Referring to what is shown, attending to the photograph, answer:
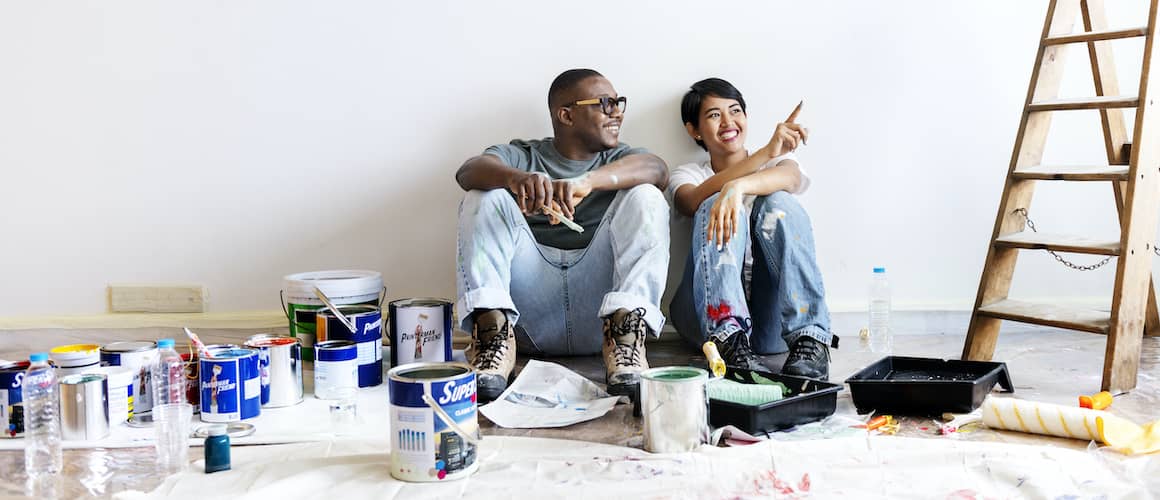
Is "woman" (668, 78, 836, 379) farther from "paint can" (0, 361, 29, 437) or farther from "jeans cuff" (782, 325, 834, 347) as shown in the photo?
"paint can" (0, 361, 29, 437)

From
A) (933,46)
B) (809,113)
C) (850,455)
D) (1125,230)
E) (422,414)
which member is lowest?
(850,455)

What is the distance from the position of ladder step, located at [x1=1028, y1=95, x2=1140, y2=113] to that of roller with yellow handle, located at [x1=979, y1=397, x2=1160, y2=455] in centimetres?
89

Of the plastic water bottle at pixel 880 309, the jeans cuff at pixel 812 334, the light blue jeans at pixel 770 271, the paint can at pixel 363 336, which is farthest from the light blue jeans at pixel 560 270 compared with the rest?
the plastic water bottle at pixel 880 309

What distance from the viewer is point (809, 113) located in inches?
120

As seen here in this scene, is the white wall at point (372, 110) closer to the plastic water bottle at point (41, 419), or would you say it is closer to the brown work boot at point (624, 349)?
the brown work boot at point (624, 349)

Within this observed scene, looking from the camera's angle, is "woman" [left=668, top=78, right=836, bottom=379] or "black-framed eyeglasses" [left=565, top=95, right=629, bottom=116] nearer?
"woman" [left=668, top=78, right=836, bottom=379]

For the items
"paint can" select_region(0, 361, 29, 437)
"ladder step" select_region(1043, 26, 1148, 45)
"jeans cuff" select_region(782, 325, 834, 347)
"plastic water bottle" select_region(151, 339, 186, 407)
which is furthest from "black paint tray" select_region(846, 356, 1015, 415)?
"paint can" select_region(0, 361, 29, 437)

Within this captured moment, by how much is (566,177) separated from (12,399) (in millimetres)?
1455

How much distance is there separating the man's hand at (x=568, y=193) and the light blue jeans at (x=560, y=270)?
0.14 m

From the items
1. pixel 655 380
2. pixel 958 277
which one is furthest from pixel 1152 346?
pixel 655 380

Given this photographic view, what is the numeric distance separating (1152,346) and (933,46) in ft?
3.65

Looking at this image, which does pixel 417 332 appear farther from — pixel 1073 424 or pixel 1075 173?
pixel 1075 173

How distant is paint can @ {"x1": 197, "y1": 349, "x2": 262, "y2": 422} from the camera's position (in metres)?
2.02

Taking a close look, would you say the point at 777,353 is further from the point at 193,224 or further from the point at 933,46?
the point at 193,224
